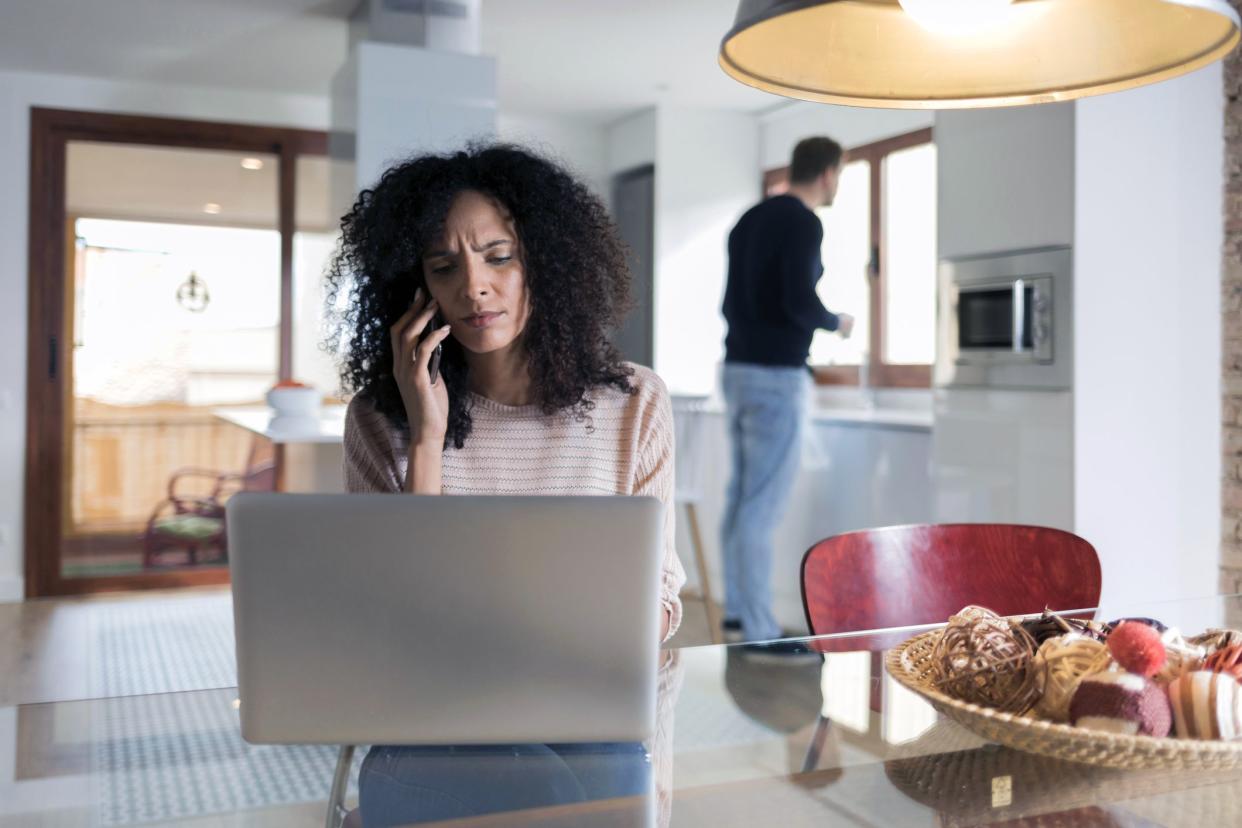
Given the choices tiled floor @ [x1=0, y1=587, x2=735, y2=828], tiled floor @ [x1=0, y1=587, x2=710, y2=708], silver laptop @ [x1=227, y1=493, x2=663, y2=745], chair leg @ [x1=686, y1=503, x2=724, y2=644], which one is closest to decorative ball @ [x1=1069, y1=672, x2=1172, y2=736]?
silver laptop @ [x1=227, y1=493, x2=663, y2=745]

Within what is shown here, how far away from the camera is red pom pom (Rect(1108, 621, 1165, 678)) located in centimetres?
83

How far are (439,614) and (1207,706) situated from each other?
1.82 ft

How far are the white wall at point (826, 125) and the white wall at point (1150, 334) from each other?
4.92ft

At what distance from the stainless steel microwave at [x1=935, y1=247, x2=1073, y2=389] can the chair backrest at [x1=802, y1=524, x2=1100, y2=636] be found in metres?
1.27

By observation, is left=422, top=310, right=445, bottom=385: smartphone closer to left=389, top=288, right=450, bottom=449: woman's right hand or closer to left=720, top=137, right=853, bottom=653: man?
left=389, top=288, right=450, bottom=449: woman's right hand

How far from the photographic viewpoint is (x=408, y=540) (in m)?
0.84

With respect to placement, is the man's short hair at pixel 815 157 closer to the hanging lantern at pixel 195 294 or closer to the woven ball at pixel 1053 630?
the woven ball at pixel 1053 630

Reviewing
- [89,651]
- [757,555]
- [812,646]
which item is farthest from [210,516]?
[812,646]

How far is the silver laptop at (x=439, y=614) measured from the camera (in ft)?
2.75

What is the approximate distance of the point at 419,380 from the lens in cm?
158

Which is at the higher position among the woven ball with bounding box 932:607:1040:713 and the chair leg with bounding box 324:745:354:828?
the woven ball with bounding box 932:607:1040:713

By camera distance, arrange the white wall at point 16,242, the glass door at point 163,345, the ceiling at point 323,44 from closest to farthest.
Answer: the ceiling at point 323,44, the white wall at point 16,242, the glass door at point 163,345

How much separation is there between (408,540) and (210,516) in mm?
4830

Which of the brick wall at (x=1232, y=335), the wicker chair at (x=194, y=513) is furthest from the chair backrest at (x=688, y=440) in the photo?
the wicker chair at (x=194, y=513)
